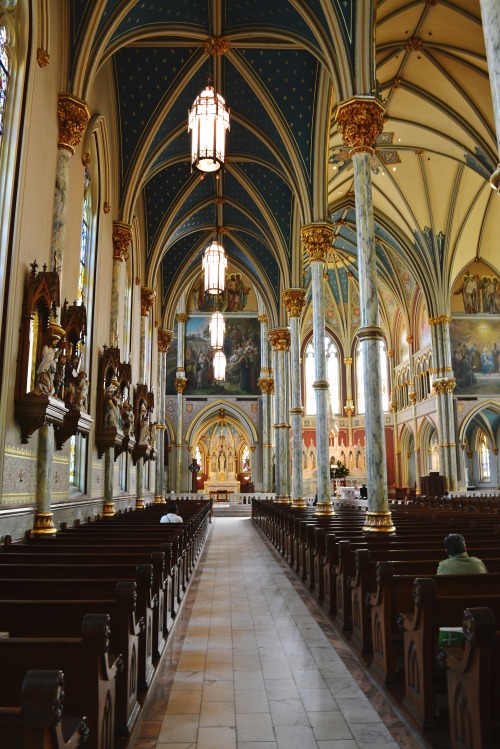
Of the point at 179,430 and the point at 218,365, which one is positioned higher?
the point at 218,365

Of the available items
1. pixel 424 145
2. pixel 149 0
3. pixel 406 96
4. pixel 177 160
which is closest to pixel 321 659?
pixel 149 0

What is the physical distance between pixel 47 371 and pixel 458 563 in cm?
725

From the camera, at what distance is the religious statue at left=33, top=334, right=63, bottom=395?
989 cm

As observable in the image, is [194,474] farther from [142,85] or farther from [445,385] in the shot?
[142,85]

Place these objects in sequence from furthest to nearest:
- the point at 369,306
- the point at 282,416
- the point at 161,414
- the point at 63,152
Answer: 1. the point at 161,414
2. the point at 282,416
3. the point at 63,152
4. the point at 369,306

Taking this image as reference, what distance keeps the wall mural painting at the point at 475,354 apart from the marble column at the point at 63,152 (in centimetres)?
2407

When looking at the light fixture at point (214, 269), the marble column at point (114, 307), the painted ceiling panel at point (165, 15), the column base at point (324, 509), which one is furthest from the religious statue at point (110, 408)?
the painted ceiling panel at point (165, 15)

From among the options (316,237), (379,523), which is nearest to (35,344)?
(379,523)

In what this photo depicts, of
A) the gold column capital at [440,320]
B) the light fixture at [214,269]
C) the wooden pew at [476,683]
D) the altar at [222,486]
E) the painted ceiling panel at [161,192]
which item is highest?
the painted ceiling panel at [161,192]

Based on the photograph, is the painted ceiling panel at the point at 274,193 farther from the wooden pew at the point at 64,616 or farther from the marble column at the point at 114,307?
the wooden pew at the point at 64,616

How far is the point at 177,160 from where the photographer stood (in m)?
21.4

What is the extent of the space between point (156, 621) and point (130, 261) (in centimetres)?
1700

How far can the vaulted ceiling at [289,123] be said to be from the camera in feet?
50.1

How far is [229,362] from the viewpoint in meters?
38.5
